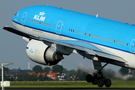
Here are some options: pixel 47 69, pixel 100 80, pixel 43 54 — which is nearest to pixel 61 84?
pixel 47 69

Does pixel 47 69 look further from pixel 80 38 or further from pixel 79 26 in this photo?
pixel 80 38

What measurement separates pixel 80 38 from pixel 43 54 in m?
5.27

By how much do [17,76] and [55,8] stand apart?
1077 inches

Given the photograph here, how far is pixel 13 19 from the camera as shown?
62.3m

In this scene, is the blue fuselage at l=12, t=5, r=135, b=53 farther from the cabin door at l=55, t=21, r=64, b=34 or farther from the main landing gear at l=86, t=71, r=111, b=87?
the main landing gear at l=86, t=71, r=111, b=87

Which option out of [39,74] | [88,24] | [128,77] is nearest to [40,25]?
[88,24]

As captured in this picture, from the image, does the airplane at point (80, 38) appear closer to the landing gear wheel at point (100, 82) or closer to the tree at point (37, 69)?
the landing gear wheel at point (100, 82)

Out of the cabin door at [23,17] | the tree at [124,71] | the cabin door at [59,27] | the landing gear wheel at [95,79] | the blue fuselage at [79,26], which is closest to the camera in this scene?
the blue fuselage at [79,26]

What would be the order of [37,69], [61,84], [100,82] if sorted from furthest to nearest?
1. [37,69]
2. [61,84]
3. [100,82]

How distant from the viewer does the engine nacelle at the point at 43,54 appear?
50.0 meters

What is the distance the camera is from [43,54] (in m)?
50.3

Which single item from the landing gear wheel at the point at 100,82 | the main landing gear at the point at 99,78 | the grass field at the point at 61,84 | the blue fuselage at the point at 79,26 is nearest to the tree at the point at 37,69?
the grass field at the point at 61,84

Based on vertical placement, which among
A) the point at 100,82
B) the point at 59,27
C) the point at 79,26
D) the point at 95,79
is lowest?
the point at 100,82

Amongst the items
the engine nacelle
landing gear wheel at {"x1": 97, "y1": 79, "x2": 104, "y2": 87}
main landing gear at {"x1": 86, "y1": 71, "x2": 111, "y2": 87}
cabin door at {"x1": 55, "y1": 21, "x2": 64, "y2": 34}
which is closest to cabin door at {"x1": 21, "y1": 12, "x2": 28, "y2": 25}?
cabin door at {"x1": 55, "y1": 21, "x2": 64, "y2": 34}
